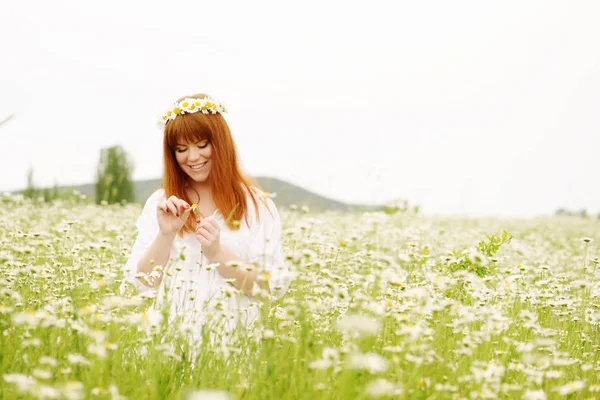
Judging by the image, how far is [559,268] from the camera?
802cm

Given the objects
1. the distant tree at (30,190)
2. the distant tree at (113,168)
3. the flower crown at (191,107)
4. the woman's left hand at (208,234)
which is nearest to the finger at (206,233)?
the woman's left hand at (208,234)

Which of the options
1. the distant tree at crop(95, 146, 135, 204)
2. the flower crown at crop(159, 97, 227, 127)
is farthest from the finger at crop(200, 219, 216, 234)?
the distant tree at crop(95, 146, 135, 204)

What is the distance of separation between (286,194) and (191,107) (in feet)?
11.6

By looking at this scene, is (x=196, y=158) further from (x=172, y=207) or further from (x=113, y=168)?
(x=113, y=168)

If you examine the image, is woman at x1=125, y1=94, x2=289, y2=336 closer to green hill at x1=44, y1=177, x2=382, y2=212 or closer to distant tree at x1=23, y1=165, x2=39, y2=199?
green hill at x1=44, y1=177, x2=382, y2=212

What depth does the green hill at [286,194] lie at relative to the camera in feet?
17.3

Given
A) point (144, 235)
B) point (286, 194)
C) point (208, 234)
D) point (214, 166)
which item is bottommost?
point (144, 235)

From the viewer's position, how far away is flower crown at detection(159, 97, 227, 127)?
14.8 ft

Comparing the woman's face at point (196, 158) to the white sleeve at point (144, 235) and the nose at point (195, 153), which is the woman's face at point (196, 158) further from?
the white sleeve at point (144, 235)

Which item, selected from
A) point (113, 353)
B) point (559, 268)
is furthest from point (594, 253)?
point (113, 353)

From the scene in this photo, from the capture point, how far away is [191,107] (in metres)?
4.52

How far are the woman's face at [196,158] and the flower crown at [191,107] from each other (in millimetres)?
212

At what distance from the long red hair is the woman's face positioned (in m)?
0.03

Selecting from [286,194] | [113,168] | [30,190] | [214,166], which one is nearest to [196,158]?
[214,166]
